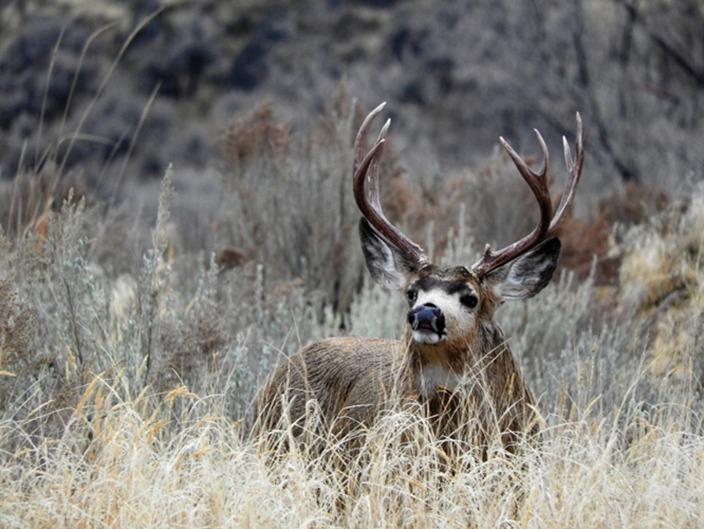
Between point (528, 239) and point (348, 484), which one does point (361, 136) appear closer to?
point (528, 239)

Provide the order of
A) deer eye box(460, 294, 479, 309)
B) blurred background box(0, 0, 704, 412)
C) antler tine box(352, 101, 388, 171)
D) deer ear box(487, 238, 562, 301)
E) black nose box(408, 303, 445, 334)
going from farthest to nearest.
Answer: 1. blurred background box(0, 0, 704, 412)
2. antler tine box(352, 101, 388, 171)
3. deer ear box(487, 238, 562, 301)
4. deer eye box(460, 294, 479, 309)
5. black nose box(408, 303, 445, 334)

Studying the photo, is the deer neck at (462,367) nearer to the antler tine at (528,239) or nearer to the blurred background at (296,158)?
the antler tine at (528,239)

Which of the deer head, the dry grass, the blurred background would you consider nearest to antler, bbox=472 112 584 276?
the deer head

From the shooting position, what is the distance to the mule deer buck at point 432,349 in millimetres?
4633

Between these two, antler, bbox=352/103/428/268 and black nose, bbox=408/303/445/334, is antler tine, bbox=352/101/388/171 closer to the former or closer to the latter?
antler, bbox=352/103/428/268

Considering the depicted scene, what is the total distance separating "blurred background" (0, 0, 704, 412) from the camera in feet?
18.9

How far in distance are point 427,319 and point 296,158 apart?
4.99 metres

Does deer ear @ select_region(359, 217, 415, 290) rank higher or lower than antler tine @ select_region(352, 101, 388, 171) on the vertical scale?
lower

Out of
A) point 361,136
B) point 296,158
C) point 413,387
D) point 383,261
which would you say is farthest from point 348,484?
point 296,158

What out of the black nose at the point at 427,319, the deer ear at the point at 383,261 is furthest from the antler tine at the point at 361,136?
the black nose at the point at 427,319

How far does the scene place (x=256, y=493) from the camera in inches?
163

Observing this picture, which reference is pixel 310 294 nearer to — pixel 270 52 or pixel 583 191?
pixel 583 191

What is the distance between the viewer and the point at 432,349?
4.62 meters

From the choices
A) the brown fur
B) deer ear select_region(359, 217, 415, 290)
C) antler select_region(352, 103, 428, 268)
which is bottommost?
the brown fur
